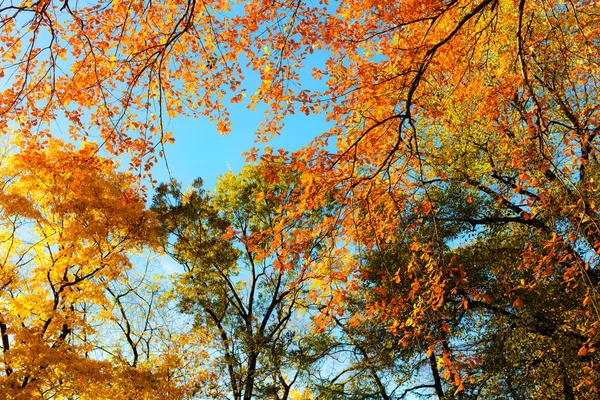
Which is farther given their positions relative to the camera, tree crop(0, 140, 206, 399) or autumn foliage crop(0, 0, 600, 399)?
tree crop(0, 140, 206, 399)

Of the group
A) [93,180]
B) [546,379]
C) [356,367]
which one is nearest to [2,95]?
[93,180]

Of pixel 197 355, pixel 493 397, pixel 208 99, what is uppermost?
pixel 208 99

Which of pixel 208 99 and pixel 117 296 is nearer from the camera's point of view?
pixel 208 99

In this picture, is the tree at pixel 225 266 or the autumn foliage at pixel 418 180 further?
the tree at pixel 225 266

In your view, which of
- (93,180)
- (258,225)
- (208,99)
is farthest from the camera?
(258,225)

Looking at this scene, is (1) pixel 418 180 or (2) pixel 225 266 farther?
(2) pixel 225 266

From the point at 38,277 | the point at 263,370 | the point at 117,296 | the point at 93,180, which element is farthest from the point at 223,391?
the point at 93,180

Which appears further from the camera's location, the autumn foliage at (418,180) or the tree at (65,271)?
the tree at (65,271)

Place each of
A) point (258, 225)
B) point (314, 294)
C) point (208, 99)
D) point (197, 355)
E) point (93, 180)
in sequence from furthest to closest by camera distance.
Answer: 1. point (258, 225)
2. point (197, 355)
3. point (93, 180)
4. point (208, 99)
5. point (314, 294)

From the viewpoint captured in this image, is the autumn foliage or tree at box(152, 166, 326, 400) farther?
tree at box(152, 166, 326, 400)

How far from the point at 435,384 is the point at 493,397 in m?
2.26

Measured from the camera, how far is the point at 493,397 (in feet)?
23.9

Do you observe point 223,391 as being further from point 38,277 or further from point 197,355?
point 38,277

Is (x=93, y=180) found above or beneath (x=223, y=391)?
above
